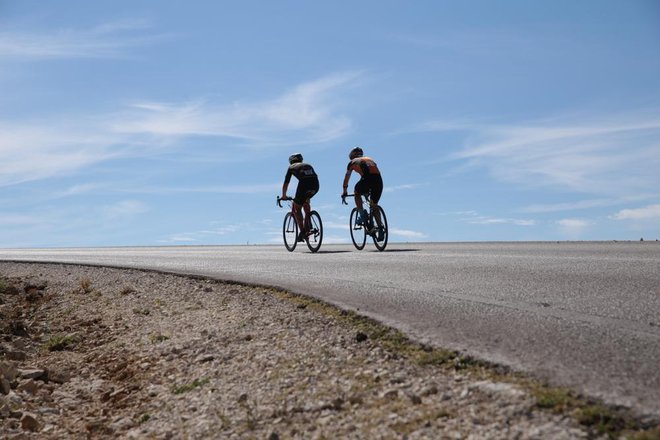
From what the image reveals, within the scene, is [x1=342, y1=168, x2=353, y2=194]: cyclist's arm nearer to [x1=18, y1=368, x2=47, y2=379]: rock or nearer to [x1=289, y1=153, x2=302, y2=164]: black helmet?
[x1=289, y1=153, x2=302, y2=164]: black helmet

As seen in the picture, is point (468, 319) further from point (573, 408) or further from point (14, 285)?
point (14, 285)

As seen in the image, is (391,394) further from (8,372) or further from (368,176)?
(368,176)

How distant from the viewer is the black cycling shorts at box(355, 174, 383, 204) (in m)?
15.4

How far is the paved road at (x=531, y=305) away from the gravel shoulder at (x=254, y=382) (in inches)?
10.9

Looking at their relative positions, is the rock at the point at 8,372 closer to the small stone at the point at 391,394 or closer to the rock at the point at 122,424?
the rock at the point at 122,424

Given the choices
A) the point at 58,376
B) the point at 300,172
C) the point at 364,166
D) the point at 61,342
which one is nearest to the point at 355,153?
the point at 364,166

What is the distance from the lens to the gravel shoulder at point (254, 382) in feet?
11.2

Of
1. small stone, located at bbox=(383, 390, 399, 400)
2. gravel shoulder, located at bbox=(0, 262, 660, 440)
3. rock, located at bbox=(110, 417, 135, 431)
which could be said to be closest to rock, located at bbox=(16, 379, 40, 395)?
gravel shoulder, located at bbox=(0, 262, 660, 440)

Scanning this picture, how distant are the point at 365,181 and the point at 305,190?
1986 millimetres

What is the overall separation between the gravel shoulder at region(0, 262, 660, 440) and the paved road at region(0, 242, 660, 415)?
0.28m

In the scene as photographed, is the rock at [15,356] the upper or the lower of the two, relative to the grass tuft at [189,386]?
lower

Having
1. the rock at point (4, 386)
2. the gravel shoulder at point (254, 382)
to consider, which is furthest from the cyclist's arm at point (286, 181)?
the rock at point (4, 386)

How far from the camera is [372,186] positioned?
15391 mm

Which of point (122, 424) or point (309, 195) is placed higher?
point (309, 195)
